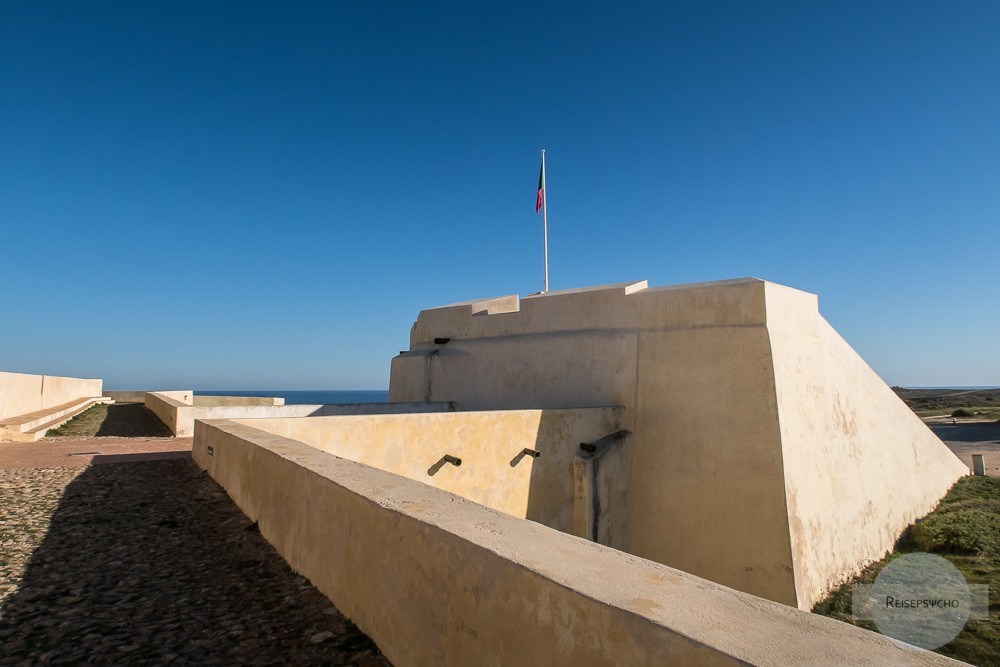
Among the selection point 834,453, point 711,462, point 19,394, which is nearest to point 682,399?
point 711,462

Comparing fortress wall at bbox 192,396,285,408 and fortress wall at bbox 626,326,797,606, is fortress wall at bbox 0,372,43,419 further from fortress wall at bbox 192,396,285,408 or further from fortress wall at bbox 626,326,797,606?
fortress wall at bbox 626,326,797,606

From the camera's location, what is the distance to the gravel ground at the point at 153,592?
2.70m

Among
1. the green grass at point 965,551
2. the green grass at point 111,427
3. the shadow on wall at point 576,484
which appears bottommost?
the green grass at point 965,551

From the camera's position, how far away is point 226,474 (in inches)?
233

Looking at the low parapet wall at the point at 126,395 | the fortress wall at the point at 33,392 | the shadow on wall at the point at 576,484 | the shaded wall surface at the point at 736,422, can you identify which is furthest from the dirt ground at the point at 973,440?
the low parapet wall at the point at 126,395

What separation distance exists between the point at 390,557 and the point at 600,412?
802 centimetres

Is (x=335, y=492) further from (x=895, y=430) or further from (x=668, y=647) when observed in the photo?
(x=895, y=430)

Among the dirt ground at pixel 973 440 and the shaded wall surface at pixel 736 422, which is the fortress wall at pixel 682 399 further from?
the dirt ground at pixel 973 440

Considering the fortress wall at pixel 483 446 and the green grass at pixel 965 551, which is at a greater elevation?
the fortress wall at pixel 483 446

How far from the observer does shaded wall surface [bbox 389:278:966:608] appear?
8766 mm

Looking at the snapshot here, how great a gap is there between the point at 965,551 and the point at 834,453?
2.39 metres

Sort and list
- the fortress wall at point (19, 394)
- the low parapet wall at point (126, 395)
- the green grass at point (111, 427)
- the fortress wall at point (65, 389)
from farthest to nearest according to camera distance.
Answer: the low parapet wall at point (126, 395)
the fortress wall at point (65, 389)
the fortress wall at point (19, 394)
the green grass at point (111, 427)

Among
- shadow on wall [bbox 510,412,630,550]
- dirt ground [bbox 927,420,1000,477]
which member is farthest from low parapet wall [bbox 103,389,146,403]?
dirt ground [bbox 927,420,1000,477]

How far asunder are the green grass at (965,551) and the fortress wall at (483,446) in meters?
3.95
